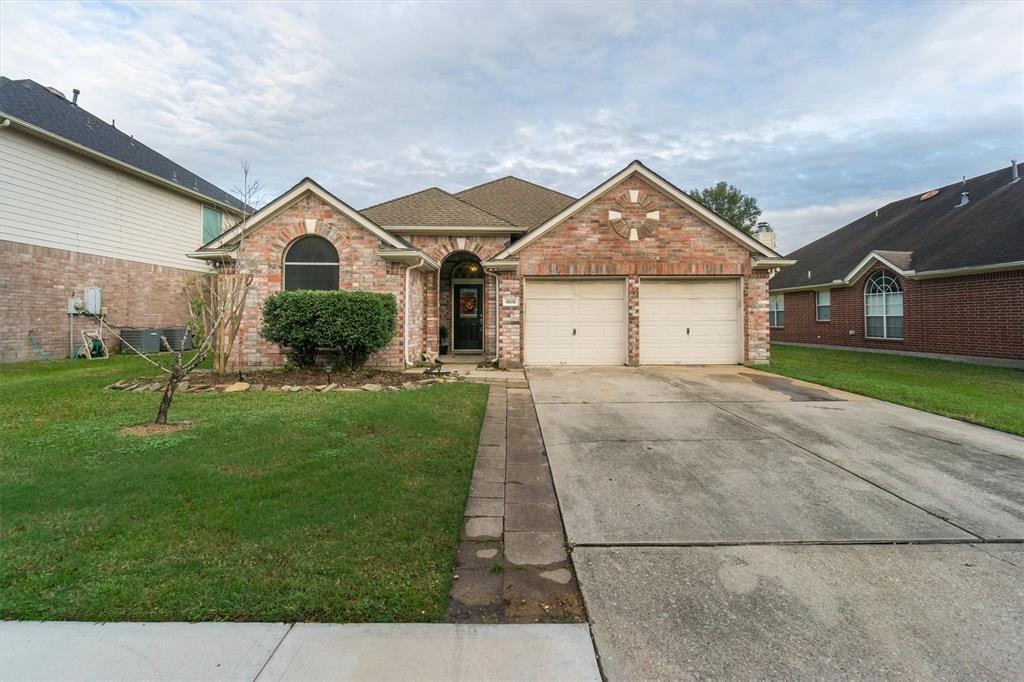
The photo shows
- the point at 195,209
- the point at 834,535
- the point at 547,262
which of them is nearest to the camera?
the point at 834,535

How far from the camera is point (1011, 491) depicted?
4211 mm

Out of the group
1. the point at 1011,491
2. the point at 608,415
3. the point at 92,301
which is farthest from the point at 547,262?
the point at 92,301

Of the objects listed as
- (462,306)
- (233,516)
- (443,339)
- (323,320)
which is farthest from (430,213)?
(233,516)

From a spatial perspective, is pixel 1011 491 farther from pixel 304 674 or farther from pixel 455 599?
pixel 304 674

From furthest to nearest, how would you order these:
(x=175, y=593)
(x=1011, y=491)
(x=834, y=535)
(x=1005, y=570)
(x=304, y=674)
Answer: (x=1011, y=491)
(x=834, y=535)
(x=1005, y=570)
(x=175, y=593)
(x=304, y=674)

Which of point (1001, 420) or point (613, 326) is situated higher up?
point (613, 326)

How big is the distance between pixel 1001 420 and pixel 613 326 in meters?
7.55

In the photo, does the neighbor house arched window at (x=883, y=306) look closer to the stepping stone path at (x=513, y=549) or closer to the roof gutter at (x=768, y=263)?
the roof gutter at (x=768, y=263)

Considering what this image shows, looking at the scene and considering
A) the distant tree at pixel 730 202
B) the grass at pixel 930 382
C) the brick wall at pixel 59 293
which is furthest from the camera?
the distant tree at pixel 730 202

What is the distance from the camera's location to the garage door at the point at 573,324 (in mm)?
12617

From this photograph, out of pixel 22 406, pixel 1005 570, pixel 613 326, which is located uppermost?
pixel 613 326

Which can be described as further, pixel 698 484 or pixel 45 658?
pixel 698 484

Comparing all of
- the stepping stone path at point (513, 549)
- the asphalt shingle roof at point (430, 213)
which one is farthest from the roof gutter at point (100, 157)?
the stepping stone path at point (513, 549)

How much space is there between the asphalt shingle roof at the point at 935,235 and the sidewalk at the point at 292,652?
16331mm
